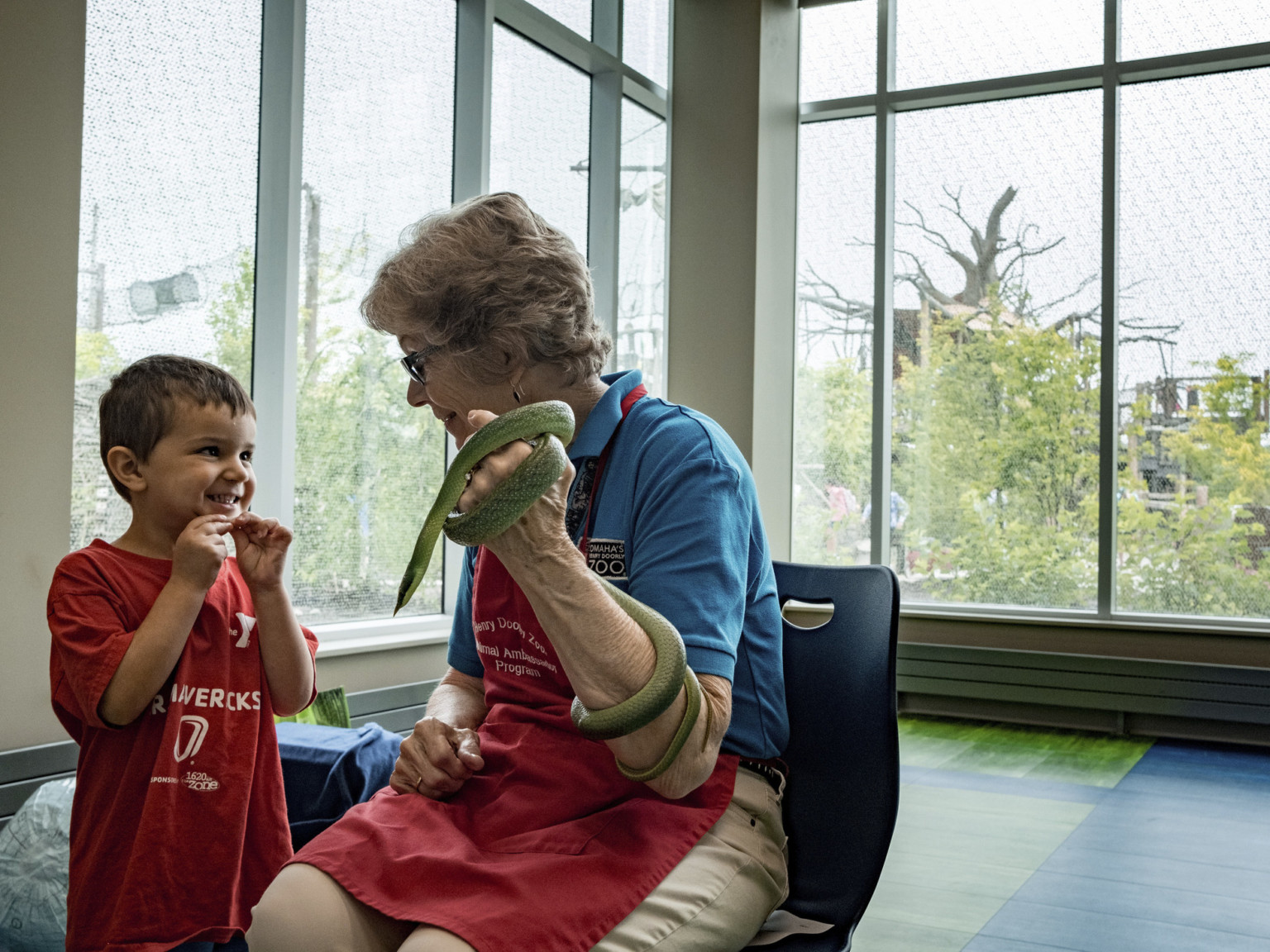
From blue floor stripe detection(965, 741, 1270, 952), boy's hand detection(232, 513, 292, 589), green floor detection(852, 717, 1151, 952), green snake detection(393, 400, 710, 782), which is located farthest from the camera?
green floor detection(852, 717, 1151, 952)

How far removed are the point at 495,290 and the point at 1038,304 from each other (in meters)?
4.79

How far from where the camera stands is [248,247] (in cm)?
310

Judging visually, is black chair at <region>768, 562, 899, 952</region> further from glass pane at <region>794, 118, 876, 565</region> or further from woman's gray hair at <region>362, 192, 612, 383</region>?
glass pane at <region>794, 118, 876, 565</region>

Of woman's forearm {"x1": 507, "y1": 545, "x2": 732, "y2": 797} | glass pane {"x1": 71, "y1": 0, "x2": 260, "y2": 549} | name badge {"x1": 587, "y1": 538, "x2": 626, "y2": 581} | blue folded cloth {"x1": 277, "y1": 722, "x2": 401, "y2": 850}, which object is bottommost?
blue folded cloth {"x1": 277, "y1": 722, "x2": 401, "y2": 850}

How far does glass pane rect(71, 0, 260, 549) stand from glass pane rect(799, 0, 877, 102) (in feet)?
11.6

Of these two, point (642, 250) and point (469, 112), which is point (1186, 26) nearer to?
point (642, 250)

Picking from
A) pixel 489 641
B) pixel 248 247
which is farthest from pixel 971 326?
pixel 489 641

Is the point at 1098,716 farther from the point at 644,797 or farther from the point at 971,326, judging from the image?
the point at 644,797

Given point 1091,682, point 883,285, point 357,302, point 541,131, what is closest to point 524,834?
point 357,302

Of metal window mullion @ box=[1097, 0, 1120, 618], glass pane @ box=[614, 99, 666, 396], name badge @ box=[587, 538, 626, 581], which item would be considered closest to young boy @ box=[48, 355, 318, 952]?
name badge @ box=[587, 538, 626, 581]

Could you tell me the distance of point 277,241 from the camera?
314 cm

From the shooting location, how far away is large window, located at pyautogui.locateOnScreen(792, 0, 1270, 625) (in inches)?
199

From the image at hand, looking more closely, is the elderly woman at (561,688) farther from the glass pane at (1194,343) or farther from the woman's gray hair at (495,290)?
the glass pane at (1194,343)

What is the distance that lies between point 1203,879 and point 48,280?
328cm
